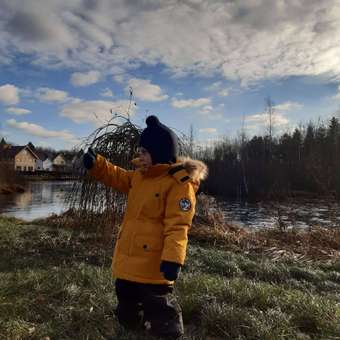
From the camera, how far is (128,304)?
119 inches

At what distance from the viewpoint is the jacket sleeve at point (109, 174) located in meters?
3.32

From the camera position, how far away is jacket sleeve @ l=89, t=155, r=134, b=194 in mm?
3324

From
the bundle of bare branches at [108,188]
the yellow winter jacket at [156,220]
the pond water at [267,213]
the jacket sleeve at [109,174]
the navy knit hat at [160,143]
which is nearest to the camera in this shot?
the yellow winter jacket at [156,220]

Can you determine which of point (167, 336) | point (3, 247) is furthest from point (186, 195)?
point (3, 247)

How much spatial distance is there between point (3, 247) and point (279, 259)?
487 centimetres

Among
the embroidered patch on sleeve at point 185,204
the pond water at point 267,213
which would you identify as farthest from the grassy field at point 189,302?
the pond water at point 267,213

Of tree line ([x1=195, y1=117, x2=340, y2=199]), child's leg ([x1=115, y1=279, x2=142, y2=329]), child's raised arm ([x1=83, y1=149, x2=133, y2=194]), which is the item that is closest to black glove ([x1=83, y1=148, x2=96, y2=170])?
child's raised arm ([x1=83, y1=149, x2=133, y2=194])

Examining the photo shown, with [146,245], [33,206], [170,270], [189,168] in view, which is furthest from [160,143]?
[33,206]

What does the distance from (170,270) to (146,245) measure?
13.2 inches

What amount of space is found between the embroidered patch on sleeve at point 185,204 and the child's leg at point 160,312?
65 centimetres

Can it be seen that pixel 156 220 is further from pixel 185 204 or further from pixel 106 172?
pixel 106 172

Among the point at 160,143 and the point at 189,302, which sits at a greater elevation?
the point at 160,143

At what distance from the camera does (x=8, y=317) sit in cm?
306

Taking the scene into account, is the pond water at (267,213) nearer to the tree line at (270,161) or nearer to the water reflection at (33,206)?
the water reflection at (33,206)
